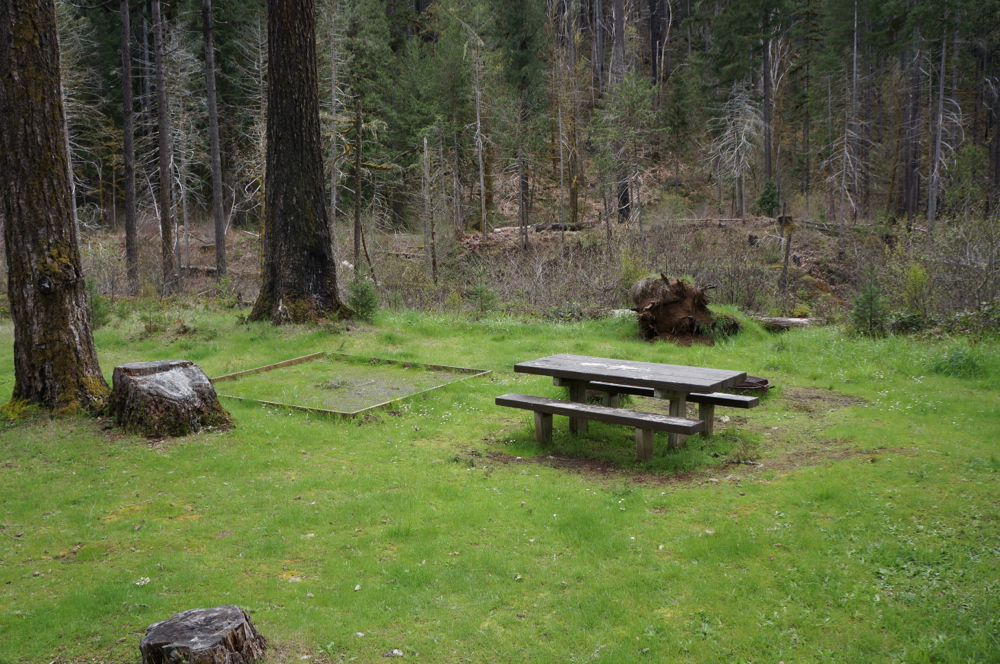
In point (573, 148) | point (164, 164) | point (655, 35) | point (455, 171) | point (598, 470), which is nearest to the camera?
point (598, 470)

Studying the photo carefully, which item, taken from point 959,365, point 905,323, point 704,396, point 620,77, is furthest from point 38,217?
point 620,77

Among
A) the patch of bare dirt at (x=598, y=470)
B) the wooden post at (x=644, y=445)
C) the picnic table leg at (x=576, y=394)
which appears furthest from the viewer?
the picnic table leg at (x=576, y=394)

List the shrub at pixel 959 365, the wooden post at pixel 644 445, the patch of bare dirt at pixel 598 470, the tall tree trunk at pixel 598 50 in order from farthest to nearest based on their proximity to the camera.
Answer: the tall tree trunk at pixel 598 50
the shrub at pixel 959 365
the wooden post at pixel 644 445
the patch of bare dirt at pixel 598 470

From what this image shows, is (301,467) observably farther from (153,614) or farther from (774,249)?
(774,249)

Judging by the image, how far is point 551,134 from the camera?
112 feet

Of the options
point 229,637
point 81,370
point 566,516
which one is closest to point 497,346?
point 81,370

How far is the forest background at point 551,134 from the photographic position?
24953mm

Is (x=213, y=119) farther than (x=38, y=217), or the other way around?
(x=213, y=119)

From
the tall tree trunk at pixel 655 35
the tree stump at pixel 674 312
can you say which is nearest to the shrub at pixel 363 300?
the tree stump at pixel 674 312

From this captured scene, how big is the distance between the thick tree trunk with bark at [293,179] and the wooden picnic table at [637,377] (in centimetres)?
677

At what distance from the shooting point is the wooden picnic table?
611 centimetres

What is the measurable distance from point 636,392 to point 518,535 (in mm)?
2811

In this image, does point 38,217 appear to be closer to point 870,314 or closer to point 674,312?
point 674,312

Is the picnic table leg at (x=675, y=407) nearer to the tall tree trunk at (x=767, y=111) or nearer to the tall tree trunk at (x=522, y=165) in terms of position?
the tall tree trunk at (x=522, y=165)
